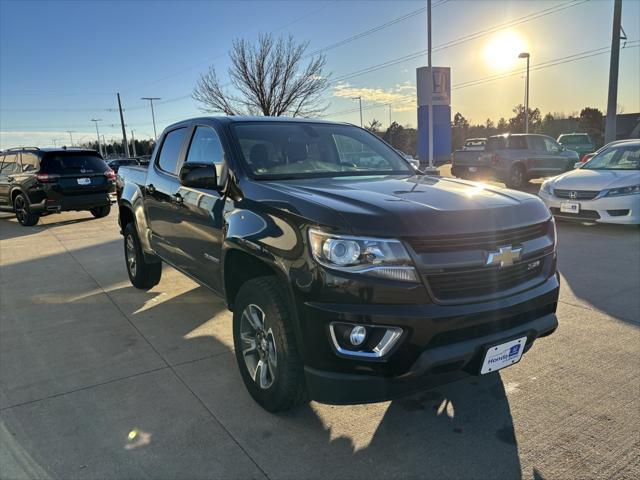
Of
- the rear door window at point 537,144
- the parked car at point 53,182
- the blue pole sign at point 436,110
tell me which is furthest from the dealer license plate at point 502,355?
the blue pole sign at point 436,110

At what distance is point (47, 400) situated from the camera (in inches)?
122

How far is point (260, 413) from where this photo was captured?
289 cm

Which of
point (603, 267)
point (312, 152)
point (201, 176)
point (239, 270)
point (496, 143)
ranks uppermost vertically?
point (312, 152)

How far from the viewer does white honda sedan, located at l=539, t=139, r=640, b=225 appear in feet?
25.7

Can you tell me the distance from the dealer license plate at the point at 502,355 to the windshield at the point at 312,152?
5.43 ft

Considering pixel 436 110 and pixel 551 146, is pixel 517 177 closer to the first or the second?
pixel 551 146

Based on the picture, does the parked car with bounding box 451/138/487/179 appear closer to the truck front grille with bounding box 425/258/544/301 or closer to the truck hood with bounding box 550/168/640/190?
the truck hood with bounding box 550/168/640/190

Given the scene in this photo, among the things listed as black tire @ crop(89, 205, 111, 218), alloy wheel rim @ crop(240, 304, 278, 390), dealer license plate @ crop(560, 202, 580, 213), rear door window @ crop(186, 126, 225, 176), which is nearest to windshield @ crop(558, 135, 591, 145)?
dealer license plate @ crop(560, 202, 580, 213)

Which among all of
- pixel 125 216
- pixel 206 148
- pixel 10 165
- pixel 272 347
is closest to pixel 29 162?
pixel 10 165

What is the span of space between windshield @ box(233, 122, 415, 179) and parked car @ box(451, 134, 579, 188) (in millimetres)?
12900

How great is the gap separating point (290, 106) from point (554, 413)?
2626cm

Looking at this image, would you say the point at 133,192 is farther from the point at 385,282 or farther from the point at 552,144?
the point at 552,144

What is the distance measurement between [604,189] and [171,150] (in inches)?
280

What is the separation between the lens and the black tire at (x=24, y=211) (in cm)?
1120
